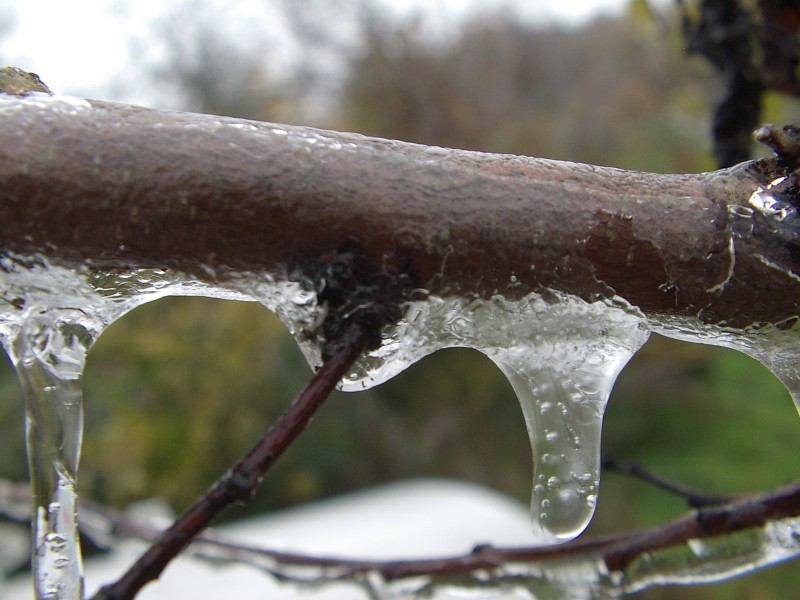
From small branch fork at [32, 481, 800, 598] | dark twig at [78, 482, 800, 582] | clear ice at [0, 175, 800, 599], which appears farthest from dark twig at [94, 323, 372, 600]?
dark twig at [78, 482, 800, 582]

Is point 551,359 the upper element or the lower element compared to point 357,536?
upper

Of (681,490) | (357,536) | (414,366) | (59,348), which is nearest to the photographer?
(59,348)

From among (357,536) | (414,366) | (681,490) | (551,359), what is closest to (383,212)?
(551,359)

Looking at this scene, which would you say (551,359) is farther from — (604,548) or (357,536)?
(357,536)

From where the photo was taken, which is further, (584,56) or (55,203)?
(584,56)

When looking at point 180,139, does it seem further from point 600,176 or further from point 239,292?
point 600,176

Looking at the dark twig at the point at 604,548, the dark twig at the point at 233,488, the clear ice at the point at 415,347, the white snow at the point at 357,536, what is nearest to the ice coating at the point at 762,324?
the clear ice at the point at 415,347

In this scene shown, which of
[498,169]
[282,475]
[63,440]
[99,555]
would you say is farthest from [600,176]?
[282,475]

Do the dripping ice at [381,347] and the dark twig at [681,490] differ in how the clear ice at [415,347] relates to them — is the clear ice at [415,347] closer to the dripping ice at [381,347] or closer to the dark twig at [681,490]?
the dripping ice at [381,347]
